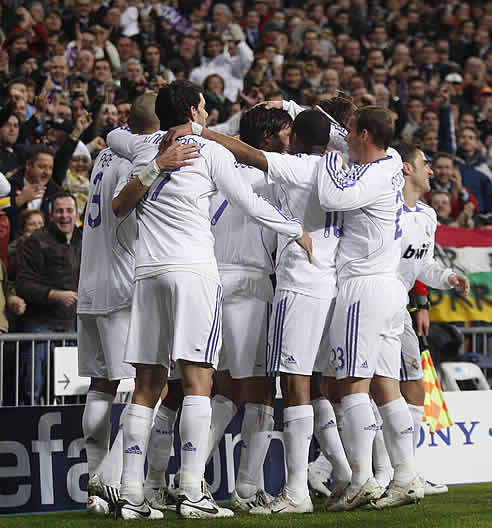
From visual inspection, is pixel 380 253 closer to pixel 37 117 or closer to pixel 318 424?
pixel 318 424

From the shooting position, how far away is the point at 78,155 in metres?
10.6

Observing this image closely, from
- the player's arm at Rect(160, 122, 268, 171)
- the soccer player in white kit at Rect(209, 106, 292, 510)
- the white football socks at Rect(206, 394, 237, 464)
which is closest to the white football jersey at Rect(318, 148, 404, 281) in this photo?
the player's arm at Rect(160, 122, 268, 171)

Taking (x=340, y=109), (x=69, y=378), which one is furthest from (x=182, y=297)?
(x=69, y=378)

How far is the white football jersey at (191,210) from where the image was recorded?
17.9ft

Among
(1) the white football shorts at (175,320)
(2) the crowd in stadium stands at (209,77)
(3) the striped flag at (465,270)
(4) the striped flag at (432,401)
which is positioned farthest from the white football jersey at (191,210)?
(3) the striped flag at (465,270)

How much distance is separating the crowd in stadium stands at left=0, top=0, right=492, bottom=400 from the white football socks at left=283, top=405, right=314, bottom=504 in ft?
9.58

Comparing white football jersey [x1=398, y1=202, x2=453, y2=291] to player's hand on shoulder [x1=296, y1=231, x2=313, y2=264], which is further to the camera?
white football jersey [x1=398, y1=202, x2=453, y2=291]

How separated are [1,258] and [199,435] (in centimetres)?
407

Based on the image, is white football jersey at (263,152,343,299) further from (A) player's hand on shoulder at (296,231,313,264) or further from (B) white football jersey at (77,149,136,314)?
(B) white football jersey at (77,149,136,314)

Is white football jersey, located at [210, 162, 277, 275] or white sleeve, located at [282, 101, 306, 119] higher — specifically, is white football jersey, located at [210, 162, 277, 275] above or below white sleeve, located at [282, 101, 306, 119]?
below

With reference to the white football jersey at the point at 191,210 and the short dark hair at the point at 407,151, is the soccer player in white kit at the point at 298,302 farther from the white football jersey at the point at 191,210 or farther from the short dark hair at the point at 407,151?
the short dark hair at the point at 407,151

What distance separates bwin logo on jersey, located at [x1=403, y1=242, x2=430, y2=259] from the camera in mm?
6902

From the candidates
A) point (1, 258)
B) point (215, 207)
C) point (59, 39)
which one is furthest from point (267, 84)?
point (215, 207)

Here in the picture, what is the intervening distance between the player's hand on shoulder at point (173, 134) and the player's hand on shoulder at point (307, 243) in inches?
35.5
